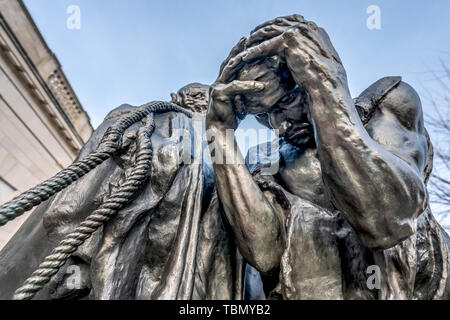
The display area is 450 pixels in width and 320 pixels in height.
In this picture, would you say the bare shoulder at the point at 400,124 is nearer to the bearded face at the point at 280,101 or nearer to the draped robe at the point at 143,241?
the bearded face at the point at 280,101

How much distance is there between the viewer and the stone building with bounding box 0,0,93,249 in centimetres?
334

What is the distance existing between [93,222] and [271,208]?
559mm

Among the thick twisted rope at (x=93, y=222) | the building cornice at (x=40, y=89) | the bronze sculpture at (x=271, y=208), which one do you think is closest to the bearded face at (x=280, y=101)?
the bronze sculpture at (x=271, y=208)

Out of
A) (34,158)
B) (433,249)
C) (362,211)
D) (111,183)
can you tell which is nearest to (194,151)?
(111,183)

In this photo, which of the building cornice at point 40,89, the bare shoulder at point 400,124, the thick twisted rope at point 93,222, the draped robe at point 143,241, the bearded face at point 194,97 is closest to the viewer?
the thick twisted rope at point 93,222

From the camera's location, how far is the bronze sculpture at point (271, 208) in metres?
0.73

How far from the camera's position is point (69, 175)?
826 mm

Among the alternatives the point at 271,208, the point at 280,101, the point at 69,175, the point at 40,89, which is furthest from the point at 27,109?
the point at 271,208

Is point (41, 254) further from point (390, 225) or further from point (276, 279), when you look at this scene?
point (390, 225)

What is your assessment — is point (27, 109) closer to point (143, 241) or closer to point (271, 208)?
point (143, 241)

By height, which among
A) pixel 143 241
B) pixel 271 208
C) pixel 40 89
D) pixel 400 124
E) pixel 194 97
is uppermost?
pixel 40 89

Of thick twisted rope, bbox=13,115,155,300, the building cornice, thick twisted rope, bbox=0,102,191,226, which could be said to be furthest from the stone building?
thick twisted rope, bbox=13,115,155,300

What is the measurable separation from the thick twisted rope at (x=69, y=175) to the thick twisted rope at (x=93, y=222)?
9cm
